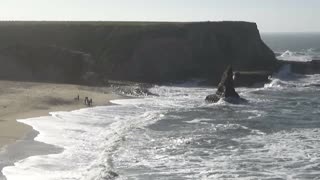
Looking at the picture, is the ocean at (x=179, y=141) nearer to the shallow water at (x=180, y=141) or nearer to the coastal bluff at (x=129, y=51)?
the shallow water at (x=180, y=141)

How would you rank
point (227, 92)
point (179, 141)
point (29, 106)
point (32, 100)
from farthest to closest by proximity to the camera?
point (227, 92), point (32, 100), point (29, 106), point (179, 141)

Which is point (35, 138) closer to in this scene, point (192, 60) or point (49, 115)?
point (49, 115)

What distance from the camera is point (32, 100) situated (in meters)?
41.9

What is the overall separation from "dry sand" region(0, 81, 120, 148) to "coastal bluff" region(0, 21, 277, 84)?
212 inches

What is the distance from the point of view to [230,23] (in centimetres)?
7125

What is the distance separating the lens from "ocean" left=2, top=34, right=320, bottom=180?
21661mm

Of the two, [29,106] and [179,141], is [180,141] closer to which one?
[179,141]

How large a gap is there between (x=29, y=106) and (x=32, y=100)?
9.43ft

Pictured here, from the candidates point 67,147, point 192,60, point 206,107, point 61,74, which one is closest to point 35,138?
point 67,147

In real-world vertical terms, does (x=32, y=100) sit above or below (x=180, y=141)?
above

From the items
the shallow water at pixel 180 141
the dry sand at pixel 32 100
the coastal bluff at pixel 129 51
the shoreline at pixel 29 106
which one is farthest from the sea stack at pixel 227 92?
the coastal bluff at pixel 129 51

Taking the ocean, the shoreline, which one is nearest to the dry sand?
the shoreline

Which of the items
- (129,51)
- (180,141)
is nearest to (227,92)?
(180,141)

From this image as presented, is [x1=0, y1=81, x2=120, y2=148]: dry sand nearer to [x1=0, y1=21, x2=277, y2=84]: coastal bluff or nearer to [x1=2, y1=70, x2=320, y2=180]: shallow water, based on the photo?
[x1=2, y1=70, x2=320, y2=180]: shallow water
